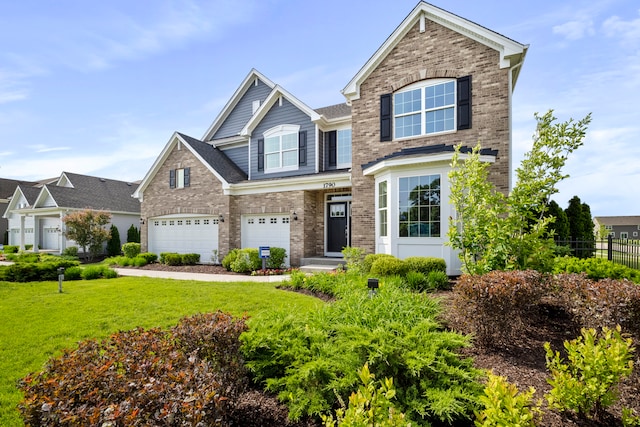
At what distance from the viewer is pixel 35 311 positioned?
721cm

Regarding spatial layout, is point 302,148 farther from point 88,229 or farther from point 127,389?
point 88,229

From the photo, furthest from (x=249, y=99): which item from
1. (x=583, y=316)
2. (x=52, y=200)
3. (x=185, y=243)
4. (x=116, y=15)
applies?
(x=583, y=316)

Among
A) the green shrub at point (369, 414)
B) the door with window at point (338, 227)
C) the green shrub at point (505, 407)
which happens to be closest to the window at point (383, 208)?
the door with window at point (338, 227)

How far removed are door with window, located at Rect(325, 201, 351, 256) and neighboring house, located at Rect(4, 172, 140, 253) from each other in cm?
1849

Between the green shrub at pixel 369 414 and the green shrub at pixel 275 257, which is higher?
the green shrub at pixel 369 414

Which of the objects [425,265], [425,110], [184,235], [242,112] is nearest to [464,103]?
[425,110]

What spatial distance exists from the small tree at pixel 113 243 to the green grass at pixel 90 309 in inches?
477

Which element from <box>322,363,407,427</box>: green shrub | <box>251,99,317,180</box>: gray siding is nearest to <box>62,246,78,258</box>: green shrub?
<box>251,99,317,180</box>: gray siding

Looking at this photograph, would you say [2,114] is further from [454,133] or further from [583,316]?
[583,316]

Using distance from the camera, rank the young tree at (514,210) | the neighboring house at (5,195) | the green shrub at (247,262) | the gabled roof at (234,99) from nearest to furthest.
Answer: the young tree at (514,210) < the green shrub at (247,262) < the gabled roof at (234,99) < the neighboring house at (5,195)

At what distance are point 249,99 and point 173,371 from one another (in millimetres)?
18162

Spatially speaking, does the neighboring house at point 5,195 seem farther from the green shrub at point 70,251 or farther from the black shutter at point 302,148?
the black shutter at point 302,148

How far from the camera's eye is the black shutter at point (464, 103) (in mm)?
10209

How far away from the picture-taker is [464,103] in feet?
33.7
